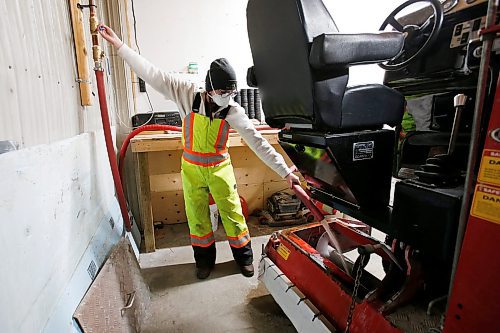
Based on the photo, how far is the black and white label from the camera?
39.8 inches

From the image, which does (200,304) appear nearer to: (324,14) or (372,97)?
(372,97)

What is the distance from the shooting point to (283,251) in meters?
1.45

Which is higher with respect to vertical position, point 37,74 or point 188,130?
point 37,74

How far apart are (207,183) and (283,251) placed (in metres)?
0.67

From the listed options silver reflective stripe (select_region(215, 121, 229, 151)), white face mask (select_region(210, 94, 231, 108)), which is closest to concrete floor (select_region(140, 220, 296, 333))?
silver reflective stripe (select_region(215, 121, 229, 151))

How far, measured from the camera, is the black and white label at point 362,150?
1.01 metres

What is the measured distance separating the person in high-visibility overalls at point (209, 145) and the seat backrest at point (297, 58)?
0.49m

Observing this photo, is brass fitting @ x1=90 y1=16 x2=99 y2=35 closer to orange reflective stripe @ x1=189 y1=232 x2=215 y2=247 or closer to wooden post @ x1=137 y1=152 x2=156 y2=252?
wooden post @ x1=137 y1=152 x2=156 y2=252

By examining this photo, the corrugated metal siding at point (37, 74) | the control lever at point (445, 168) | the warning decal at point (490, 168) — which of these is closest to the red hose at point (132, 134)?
the corrugated metal siding at point (37, 74)

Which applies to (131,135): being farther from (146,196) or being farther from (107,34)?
(107,34)

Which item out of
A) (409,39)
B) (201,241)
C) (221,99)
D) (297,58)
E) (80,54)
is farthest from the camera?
(201,241)

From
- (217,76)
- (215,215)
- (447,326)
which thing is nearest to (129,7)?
(217,76)

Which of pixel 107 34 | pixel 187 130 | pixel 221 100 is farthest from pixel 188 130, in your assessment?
pixel 107 34

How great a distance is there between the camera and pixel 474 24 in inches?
40.1
